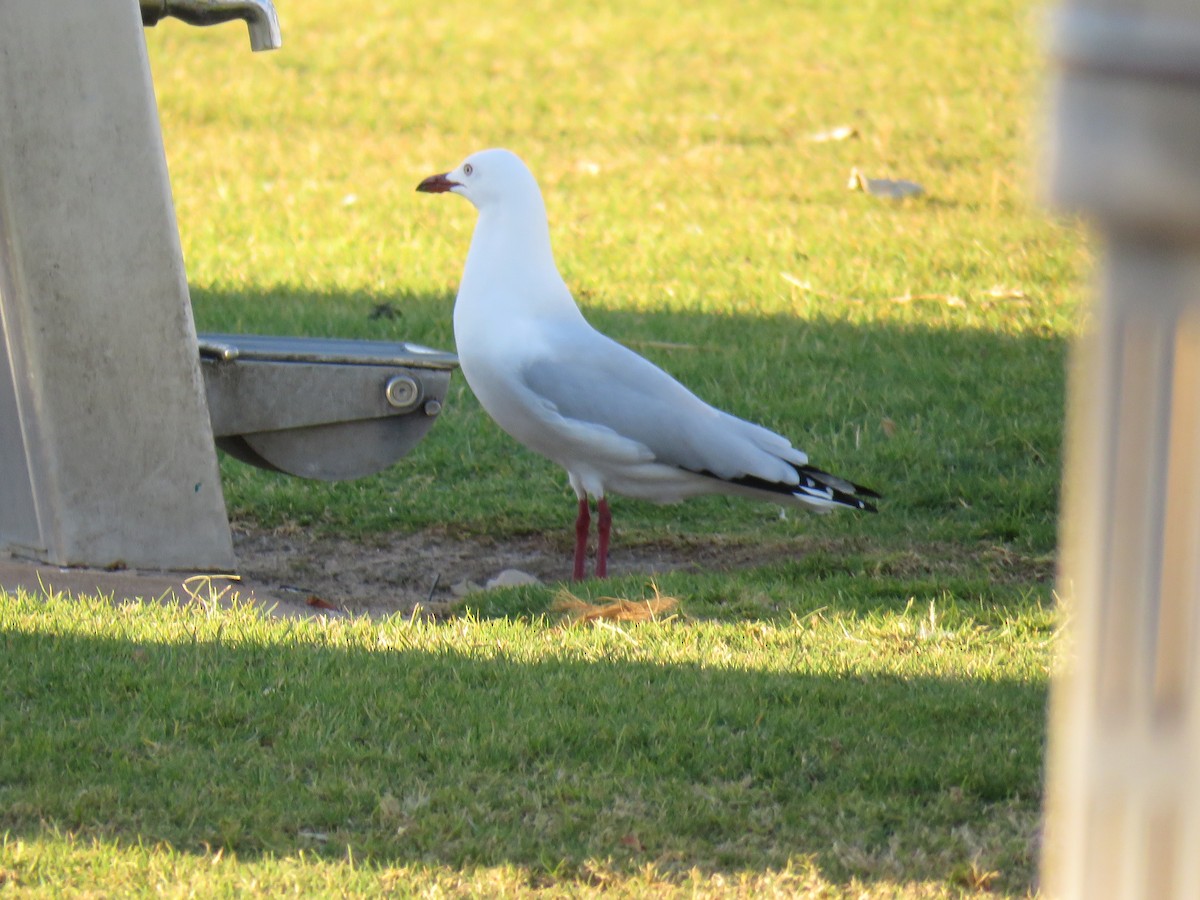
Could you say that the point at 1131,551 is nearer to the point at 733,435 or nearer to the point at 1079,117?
the point at 1079,117

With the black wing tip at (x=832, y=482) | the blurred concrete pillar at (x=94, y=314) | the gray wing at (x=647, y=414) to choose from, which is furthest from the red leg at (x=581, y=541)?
the blurred concrete pillar at (x=94, y=314)

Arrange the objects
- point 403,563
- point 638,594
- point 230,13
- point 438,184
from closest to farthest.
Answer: point 638,594 < point 230,13 < point 403,563 < point 438,184

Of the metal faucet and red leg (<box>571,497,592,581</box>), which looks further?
red leg (<box>571,497,592,581</box>)

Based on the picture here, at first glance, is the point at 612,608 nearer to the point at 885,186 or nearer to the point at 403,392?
the point at 403,392

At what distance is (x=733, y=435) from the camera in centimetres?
492

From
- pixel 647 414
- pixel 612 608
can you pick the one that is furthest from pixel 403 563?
pixel 612 608

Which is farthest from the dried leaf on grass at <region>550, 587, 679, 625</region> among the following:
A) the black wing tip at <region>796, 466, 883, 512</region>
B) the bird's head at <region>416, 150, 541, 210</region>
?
the bird's head at <region>416, 150, 541, 210</region>

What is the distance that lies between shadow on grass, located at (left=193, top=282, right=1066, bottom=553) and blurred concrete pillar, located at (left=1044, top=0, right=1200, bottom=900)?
4.31 meters

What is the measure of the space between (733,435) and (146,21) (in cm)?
219

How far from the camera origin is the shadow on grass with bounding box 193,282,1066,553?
A: 5512mm

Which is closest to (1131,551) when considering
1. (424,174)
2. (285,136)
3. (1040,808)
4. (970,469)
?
(1040,808)

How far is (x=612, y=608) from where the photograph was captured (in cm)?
431

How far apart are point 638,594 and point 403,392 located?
1036 mm

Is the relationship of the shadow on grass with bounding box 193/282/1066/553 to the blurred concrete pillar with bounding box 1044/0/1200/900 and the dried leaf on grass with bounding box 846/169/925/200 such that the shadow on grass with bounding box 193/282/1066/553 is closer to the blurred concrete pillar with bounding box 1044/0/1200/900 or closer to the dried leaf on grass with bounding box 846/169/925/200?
the dried leaf on grass with bounding box 846/169/925/200
